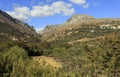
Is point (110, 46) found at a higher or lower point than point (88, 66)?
Result: higher

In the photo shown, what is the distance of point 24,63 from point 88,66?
12.1 m

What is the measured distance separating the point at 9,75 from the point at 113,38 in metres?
12.9

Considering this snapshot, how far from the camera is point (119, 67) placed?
26812mm

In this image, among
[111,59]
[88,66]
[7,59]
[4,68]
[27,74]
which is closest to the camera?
[27,74]

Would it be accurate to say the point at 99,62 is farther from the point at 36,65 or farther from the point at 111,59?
the point at 36,65

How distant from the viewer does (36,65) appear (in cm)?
1761

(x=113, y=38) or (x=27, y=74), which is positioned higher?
(x=113, y=38)

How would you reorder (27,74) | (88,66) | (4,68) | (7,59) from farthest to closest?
(88,66)
(7,59)
(4,68)
(27,74)

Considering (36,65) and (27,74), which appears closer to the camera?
(27,74)

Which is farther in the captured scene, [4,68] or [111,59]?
[111,59]

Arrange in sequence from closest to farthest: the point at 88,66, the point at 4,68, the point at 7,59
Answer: the point at 4,68 < the point at 7,59 < the point at 88,66

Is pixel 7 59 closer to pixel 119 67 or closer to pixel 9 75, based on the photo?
pixel 9 75

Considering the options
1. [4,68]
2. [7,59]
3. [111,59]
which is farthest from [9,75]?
[111,59]

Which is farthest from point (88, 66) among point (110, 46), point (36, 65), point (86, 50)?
point (36, 65)
